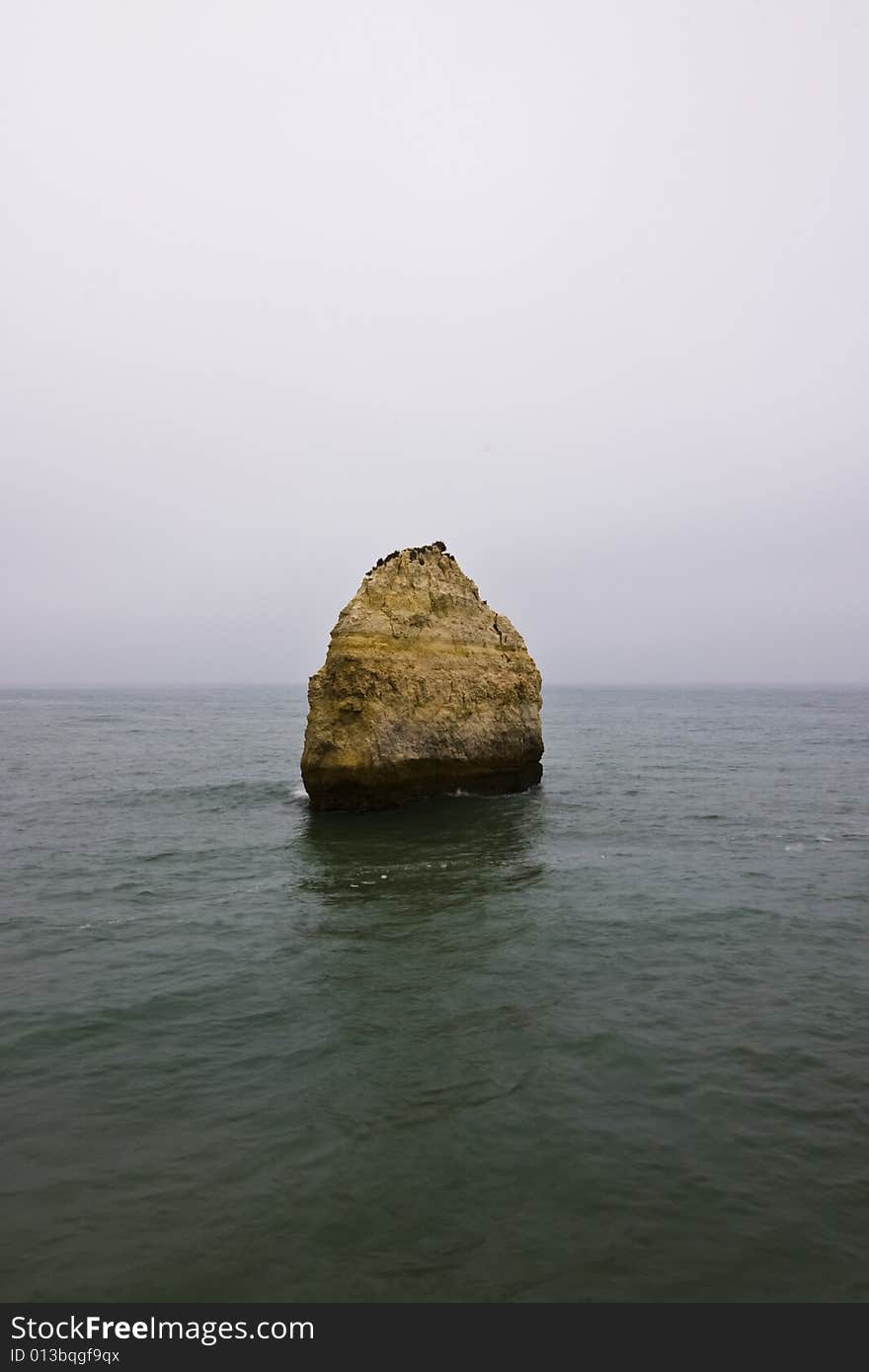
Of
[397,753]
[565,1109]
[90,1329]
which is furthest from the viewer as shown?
[397,753]

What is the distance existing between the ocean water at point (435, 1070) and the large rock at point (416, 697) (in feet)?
12.4

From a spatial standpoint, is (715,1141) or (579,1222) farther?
(715,1141)

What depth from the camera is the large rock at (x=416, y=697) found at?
2103cm

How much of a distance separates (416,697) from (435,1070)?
14681 millimetres

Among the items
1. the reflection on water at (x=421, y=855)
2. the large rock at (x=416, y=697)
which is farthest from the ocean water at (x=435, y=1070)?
the large rock at (x=416, y=697)

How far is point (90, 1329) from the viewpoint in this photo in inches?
178

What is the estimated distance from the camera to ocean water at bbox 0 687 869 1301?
5.01 meters

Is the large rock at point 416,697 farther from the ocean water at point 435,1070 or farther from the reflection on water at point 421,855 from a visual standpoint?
the ocean water at point 435,1070

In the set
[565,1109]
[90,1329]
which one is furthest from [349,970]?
[90,1329]

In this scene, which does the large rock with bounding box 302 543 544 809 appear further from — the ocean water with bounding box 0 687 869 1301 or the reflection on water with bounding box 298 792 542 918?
the ocean water with bounding box 0 687 869 1301

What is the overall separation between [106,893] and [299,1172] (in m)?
9.67

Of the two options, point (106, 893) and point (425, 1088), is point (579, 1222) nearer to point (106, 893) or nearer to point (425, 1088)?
point (425, 1088)

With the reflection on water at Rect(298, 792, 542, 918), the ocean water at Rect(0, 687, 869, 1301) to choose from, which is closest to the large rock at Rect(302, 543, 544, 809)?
the reflection on water at Rect(298, 792, 542, 918)

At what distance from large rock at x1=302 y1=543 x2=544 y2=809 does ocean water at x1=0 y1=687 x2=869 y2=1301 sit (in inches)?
149
